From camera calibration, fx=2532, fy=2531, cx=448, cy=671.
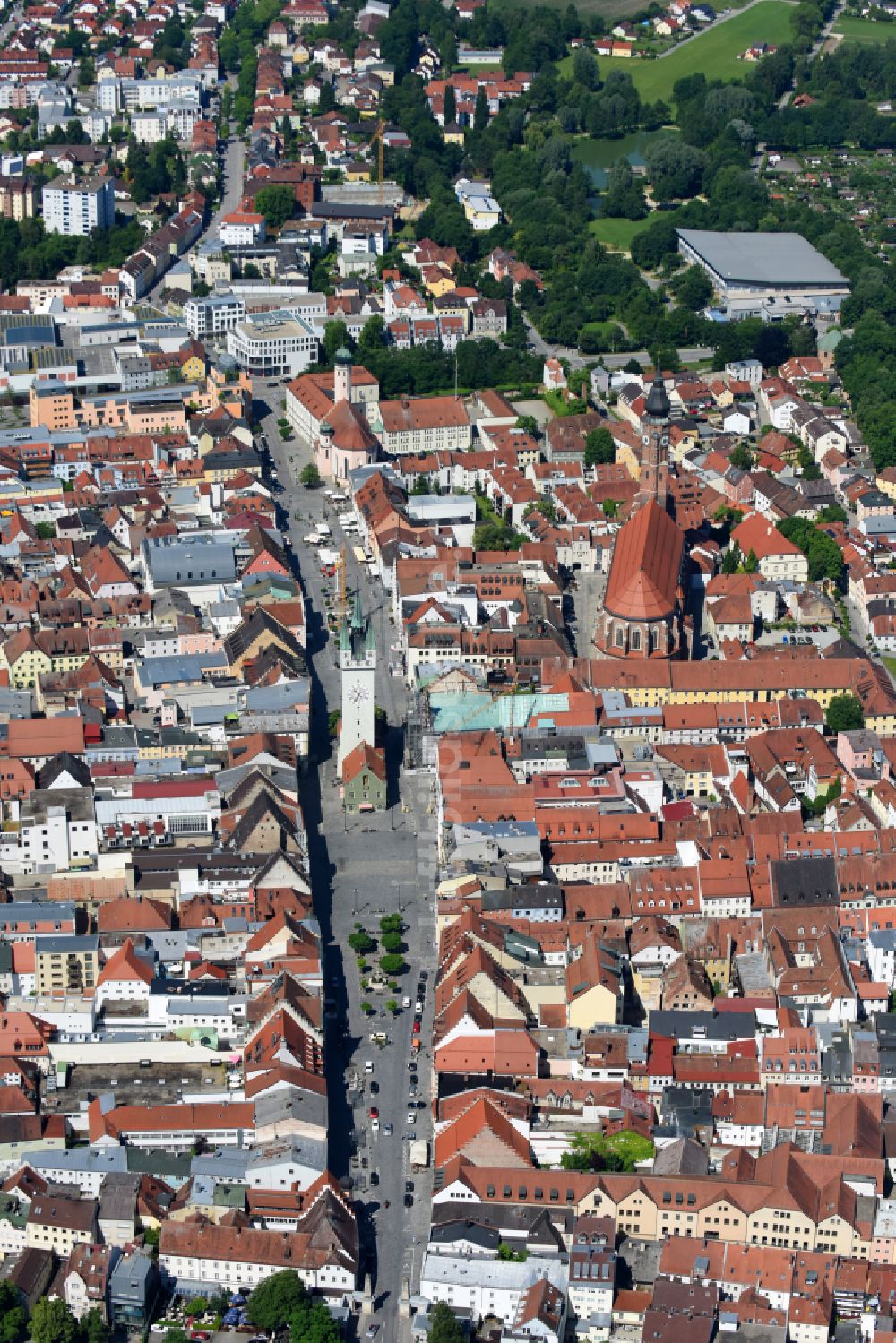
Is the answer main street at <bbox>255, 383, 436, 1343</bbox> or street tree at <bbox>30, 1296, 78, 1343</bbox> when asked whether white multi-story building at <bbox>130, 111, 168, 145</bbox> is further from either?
street tree at <bbox>30, 1296, 78, 1343</bbox>

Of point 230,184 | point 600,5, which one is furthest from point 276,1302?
point 600,5

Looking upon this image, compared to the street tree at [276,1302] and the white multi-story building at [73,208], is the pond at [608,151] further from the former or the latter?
the street tree at [276,1302]

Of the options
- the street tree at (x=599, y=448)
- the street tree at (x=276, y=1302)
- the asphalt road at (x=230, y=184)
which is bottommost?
the asphalt road at (x=230, y=184)

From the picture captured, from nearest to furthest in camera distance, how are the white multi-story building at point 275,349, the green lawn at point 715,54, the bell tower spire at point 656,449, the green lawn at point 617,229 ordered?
the bell tower spire at point 656,449 → the white multi-story building at point 275,349 → the green lawn at point 617,229 → the green lawn at point 715,54

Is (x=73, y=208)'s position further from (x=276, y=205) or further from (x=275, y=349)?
(x=275, y=349)

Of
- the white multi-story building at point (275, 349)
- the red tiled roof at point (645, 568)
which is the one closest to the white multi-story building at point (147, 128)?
the white multi-story building at point (275, 349)

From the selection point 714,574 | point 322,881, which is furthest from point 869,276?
point 322,881
